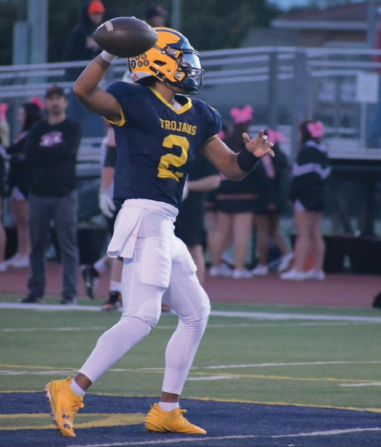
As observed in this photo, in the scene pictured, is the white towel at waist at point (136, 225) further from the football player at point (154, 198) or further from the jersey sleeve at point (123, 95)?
the jersey sleeve at point (123, 95)

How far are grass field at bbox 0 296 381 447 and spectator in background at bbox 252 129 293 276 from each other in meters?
5.19

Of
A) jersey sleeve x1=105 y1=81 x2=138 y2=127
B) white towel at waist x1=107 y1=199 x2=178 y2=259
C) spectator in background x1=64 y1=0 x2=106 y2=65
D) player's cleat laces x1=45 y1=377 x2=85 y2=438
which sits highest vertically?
spectator in background x1=64 y1=0 x2=106 y2=65

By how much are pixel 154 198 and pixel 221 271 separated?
1271 cm

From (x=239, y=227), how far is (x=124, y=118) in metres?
12.0

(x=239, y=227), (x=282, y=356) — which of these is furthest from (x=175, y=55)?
(x=239, y=227)

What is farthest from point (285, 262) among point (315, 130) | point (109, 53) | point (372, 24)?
point (109, 53)

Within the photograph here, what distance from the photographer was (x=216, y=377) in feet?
28.9

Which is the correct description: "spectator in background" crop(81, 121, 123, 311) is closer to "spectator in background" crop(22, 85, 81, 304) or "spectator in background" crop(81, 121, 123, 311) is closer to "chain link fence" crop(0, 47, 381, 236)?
"spectator in background" crop(22, 85, 81, 304)

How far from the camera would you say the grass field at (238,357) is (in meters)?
8.02

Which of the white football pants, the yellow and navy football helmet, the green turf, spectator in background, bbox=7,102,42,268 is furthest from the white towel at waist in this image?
spectator in background, bbox=7,102,42,268

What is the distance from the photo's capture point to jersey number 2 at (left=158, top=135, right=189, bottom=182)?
21.9 ft

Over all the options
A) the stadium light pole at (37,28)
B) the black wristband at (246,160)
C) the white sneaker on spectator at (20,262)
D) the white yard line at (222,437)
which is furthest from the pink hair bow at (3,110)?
the white yard line at (222,437)

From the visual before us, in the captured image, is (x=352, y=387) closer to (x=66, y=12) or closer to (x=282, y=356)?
(x=282, y=356)

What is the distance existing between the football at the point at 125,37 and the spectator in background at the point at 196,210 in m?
6.33
